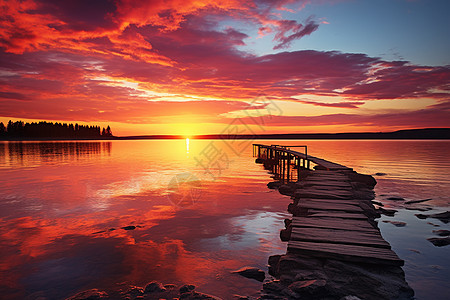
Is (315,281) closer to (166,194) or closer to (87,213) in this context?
(87,213)

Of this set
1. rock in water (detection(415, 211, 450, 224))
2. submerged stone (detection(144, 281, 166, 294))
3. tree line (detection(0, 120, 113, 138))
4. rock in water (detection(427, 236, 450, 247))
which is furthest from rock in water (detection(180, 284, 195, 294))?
tree line (detection(0, 120, 113, 138))

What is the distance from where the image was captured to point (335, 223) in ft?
24.7

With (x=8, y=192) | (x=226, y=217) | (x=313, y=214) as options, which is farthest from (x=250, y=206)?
(x=8, y=192)

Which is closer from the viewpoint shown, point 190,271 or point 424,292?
point 424,292

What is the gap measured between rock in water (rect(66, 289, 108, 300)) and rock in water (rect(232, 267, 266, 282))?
334cm

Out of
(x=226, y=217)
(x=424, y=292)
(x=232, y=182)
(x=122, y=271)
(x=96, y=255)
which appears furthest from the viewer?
(x=232, y=182)

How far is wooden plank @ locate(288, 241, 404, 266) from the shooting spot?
552 cm

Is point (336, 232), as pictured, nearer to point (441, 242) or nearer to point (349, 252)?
point (349, 252)

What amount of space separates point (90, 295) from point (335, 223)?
6351mm

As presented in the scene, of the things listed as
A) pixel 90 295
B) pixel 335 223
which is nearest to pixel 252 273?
pixel 335 223

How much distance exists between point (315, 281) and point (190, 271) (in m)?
3.61

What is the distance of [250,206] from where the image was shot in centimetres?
1511

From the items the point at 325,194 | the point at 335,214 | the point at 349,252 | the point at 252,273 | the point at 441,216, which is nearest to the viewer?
the point at 349,252

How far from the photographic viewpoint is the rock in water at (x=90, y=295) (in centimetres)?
578
